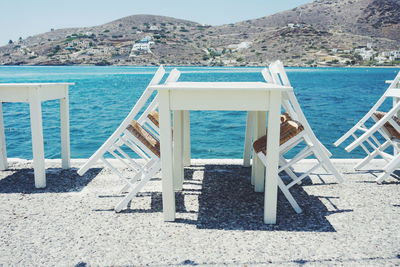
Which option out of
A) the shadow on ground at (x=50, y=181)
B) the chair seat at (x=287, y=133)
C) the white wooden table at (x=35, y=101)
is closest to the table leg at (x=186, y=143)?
the shadow on ground at (x=50, y=181)

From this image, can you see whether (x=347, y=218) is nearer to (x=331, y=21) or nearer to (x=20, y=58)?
(x=20, y=58)

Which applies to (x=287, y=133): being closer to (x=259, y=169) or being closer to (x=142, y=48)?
(x=259, y=169)

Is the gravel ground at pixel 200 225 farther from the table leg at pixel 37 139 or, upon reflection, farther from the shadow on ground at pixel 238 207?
the table leg at pixel 37 139

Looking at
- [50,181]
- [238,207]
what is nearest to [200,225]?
[238,207]

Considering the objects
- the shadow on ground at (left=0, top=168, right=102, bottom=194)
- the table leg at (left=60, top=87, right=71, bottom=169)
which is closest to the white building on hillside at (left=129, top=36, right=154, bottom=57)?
the table leg at (left=60, top=87, right=71, bottom=169)

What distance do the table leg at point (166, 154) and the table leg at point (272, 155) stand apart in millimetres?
866

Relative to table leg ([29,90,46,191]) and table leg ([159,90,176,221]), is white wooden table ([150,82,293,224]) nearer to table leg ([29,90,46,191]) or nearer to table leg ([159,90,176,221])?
table leg ([159,90,176,221])

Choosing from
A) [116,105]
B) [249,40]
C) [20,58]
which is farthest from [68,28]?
[116,105]

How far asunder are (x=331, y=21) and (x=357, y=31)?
10402 mm

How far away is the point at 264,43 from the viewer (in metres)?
99.1

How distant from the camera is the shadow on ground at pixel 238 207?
3.36 meters

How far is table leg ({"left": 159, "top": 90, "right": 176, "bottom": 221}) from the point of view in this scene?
129 inches

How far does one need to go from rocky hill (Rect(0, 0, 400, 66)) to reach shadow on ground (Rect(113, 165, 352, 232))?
289ft

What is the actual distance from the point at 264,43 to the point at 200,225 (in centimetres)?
10026
